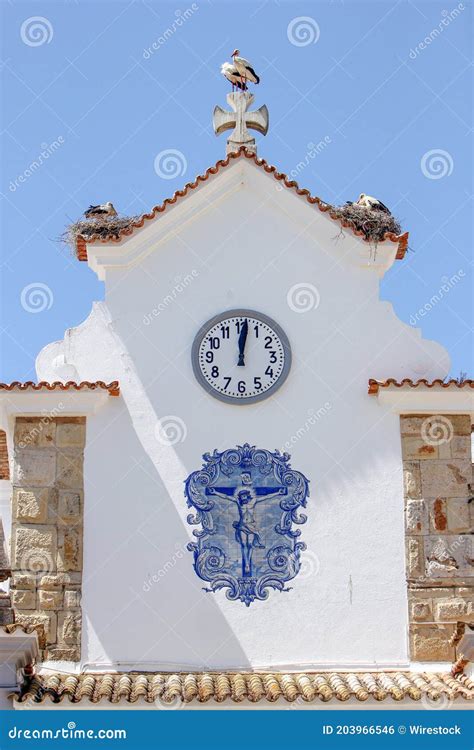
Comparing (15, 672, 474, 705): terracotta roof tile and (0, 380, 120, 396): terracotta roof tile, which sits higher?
(0, 380, 120, 396): terracotta roof tile

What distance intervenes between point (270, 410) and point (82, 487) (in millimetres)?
1878

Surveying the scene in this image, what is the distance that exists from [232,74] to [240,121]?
0.61 metres

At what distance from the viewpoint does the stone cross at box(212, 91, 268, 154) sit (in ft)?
48.9

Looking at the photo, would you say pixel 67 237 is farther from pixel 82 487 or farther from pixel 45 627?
pixel 45 627

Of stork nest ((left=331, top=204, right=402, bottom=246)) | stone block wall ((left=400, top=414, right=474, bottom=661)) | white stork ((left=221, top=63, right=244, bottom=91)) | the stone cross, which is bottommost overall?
stone block wall ((left=400, top=414, right=474, bottom=661))

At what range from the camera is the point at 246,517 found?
13.2 meters

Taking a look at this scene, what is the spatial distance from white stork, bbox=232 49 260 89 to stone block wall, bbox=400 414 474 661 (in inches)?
164

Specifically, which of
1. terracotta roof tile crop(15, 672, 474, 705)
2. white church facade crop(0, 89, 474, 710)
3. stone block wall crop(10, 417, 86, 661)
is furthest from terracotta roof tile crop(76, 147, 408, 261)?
terracotta roof tile crop(15, 672, 474, 705)

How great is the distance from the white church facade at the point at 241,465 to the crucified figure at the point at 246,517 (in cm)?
2

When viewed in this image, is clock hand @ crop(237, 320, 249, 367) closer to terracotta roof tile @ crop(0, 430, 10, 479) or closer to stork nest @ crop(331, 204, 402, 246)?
stork nest @ crop(331, 204, 402, 246)

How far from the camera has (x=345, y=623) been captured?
13.1 metres

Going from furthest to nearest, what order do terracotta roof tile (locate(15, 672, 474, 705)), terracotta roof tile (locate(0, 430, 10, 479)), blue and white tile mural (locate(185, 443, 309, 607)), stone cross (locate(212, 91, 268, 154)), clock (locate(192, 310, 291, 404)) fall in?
stone cross (locate(212, 91, 268, 154)) < terracotta roof tile (locate(0, 430, 10, 479)) < clock (locate(192, 310, 291, 404)) < blue and white tile mural (locate(185, 443, 309, 607)) < terracotta roof tile (locate(15, 672, 474, 705))

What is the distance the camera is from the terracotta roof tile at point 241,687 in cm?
1173

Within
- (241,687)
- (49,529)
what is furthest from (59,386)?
(241,687)
